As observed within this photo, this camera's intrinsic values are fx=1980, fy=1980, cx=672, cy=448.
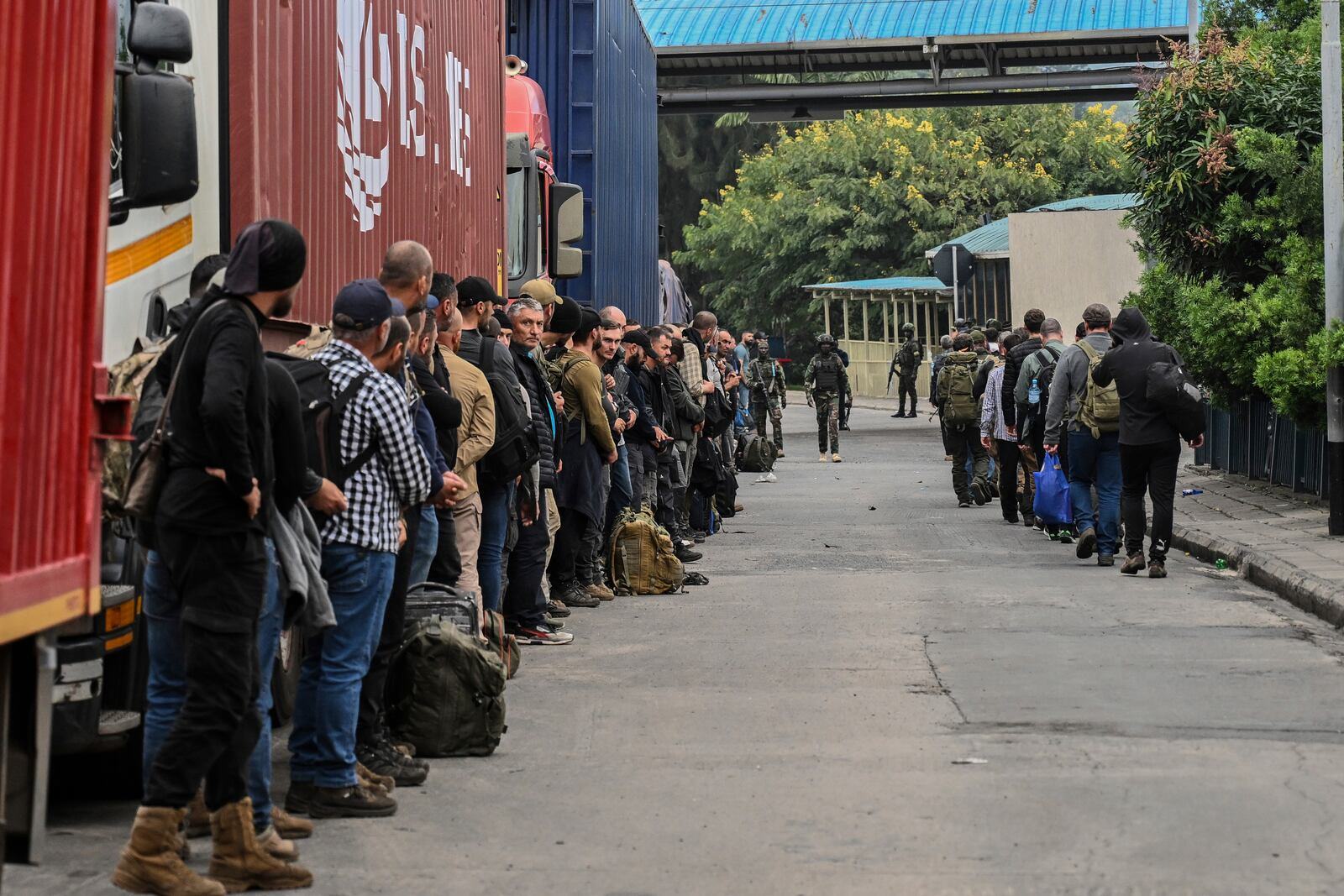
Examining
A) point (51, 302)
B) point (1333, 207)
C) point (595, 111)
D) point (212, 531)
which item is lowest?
point (212, 531)

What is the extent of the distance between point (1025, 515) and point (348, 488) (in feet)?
41.3

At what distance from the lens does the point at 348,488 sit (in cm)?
609

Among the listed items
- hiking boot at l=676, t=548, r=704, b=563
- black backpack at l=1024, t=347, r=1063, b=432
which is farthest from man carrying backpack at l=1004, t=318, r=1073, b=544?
hiking boot at l=676, t=548, r=704, b=563

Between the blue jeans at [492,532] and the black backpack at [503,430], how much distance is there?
114mm

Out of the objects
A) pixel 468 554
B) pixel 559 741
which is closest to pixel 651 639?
pixel 468 554

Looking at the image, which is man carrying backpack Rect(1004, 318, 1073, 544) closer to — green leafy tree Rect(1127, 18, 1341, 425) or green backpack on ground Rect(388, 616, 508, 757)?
green leafy tree Rect(1127, 18, 1341, 425)

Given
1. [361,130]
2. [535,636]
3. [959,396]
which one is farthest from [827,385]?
[361,130]

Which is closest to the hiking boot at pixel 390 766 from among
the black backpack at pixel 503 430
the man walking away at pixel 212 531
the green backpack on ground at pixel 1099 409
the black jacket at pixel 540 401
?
the man walking away at pixel 212 531

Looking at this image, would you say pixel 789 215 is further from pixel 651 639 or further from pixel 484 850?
pixel 484 850

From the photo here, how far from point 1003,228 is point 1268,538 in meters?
31.0

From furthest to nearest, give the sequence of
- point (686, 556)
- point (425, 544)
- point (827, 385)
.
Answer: point (827, 385), point (686, 556), point (425, 544)

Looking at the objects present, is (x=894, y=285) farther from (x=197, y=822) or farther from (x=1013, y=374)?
(x=197, y=822)

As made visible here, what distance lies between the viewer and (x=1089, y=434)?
14.3 meters

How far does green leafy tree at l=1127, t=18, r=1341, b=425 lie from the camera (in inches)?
645
